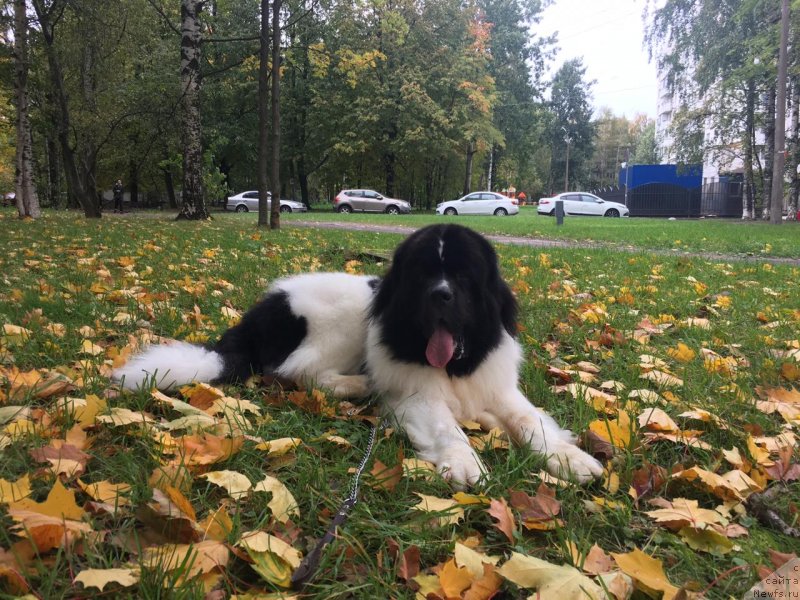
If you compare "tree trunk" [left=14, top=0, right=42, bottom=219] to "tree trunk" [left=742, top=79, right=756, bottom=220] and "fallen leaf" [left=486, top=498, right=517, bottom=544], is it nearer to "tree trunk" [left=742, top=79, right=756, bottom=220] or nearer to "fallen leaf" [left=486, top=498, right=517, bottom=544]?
"fallen leaf" [left=486, top=498, right=517, bottom=544]

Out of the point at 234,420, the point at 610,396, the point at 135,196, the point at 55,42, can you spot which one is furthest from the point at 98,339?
the point at 135,196

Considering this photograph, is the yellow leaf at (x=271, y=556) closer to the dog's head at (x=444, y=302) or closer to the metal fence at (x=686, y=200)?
the dog's head at (x=444, y=302)

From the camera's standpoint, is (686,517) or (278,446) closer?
(686,517)

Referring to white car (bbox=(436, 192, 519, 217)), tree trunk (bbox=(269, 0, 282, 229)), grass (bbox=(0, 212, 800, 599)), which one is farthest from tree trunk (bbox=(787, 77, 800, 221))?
grass (bbox=(0, 212, 800, 599))

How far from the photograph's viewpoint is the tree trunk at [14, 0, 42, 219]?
45.6 ft

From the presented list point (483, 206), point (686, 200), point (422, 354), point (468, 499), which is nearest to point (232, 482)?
point (468, 499)

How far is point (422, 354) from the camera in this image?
254 centimetres

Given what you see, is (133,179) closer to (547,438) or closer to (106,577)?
(547,438)

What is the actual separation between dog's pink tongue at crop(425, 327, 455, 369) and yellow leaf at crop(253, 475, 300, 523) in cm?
100

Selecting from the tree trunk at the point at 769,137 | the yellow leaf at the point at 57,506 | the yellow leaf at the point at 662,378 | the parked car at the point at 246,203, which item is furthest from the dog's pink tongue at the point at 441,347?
the parked car at the point at 246,203

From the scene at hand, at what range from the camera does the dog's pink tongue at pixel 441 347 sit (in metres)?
2.47

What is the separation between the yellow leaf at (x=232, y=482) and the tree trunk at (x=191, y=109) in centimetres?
1469

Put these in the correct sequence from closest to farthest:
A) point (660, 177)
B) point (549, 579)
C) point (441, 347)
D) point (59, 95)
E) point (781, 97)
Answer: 1. point (549, 579)
2. point (441, 347)
3. point (59, 95)
4. point (781, 97)
5. point (660, 177)

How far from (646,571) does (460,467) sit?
0.71m
